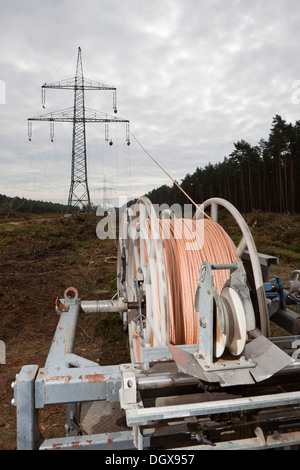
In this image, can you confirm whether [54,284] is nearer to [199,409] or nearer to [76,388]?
[76,388]

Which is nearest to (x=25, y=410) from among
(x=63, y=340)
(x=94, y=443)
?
(x=94, y=443)

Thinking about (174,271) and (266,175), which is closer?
(174,271)

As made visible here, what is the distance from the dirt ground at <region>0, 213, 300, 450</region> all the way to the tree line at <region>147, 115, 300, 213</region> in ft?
35.8

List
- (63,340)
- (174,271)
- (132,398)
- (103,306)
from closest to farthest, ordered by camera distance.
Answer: (132,398), (63,340), (174,271), (103,306)

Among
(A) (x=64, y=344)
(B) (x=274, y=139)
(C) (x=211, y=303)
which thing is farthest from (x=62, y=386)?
(B) (x=274, y=139)

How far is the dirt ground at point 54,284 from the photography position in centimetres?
510

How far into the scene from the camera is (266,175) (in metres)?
36.8

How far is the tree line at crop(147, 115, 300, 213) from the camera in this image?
101ft

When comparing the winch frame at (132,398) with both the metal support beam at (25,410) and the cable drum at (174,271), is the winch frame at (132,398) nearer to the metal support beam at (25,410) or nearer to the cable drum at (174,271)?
the metal support beam at (25,410)

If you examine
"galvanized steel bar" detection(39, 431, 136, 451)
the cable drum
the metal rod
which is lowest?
"galvanized steel bar" detection(39, 431, 136, 451)

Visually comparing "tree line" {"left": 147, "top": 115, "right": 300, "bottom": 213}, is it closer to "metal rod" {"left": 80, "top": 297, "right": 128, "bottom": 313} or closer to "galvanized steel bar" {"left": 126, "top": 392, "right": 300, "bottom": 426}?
"metal rod" {"left": 80, "top": 297, "right": 128, "bottom": 313}

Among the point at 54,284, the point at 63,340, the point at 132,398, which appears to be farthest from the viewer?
the point at 54,284

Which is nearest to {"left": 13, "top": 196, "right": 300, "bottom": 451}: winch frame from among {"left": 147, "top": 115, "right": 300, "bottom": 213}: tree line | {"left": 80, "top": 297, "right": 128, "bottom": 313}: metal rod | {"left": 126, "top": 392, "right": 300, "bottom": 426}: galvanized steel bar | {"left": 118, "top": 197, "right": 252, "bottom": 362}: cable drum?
{"left": 126, "top": 392, "right": 300, "bottom": 426}: galvanized steel bar

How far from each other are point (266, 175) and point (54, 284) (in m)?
31.9
